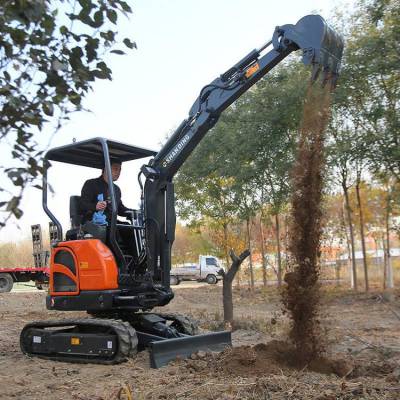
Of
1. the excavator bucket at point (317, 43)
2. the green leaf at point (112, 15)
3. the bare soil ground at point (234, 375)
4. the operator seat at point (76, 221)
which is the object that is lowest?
the bare soil ground at point (234, 375)

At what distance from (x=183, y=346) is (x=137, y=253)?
4.58ft

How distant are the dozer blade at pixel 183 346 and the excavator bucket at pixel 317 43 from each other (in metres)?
3.60

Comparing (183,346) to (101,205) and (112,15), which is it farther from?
(112,15)

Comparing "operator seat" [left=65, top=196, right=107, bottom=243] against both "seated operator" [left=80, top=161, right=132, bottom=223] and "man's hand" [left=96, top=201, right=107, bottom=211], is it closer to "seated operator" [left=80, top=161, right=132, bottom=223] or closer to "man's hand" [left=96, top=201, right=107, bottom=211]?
"seated operator" [left=80, top=161, right=132, bottom=223]

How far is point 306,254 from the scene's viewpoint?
22.1ft

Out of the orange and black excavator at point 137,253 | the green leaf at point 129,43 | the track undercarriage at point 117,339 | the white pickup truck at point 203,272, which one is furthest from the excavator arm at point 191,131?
the white pickup truck at point 203,272

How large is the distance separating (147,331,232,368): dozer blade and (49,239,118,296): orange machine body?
958mm

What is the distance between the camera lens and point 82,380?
635cm

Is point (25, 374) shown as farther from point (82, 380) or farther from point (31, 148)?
point (31, 148)

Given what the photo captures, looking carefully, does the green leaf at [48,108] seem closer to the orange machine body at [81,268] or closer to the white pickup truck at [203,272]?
the orange machine body at [81,268]

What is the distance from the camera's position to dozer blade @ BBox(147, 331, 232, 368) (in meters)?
6.82

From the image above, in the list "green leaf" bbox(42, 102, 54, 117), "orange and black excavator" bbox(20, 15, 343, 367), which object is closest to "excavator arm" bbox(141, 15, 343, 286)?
"orange and black excavator" bbox(20, 15, 343, 367)

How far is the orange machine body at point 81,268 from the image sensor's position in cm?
718

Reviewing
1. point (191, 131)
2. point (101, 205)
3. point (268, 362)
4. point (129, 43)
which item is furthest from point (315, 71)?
point (129, 43)
